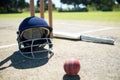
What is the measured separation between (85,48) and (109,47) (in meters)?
0.77

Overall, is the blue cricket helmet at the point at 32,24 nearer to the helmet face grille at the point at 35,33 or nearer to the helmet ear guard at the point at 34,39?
the helmet ear guard at the point at 34,39

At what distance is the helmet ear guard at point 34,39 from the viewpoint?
559 centimetres

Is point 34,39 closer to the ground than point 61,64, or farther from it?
farther from it

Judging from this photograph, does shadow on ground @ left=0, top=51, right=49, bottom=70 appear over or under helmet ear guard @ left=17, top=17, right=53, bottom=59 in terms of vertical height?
under

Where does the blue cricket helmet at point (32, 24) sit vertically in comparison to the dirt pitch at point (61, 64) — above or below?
above

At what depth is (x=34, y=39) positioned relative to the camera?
220 inches

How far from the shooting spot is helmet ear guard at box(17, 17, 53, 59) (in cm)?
559

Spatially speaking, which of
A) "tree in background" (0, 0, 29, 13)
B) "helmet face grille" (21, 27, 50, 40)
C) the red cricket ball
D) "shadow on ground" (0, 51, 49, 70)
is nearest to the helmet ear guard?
"helmet face grille" (21, 27, 50, 40)

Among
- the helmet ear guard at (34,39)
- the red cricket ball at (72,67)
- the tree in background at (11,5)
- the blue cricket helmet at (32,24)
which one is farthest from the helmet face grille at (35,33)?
the tree in background at (11,5)

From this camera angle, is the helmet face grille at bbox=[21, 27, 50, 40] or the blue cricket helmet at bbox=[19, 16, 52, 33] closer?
the blue cricket helmet at bbox=[19, 16, 52, 33]

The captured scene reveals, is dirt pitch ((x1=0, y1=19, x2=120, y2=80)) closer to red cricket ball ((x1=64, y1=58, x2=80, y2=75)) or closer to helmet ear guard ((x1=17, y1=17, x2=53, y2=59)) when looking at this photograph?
red cricket ball ((x1=64, y1=58, x2=80, y2=75))

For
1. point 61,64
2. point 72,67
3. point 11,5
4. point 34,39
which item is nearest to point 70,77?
point 72,67

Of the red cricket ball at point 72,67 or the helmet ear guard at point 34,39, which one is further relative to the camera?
the helmet ear guard at point 34,39

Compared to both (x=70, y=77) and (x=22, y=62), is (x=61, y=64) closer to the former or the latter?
(x=70, y=77)
